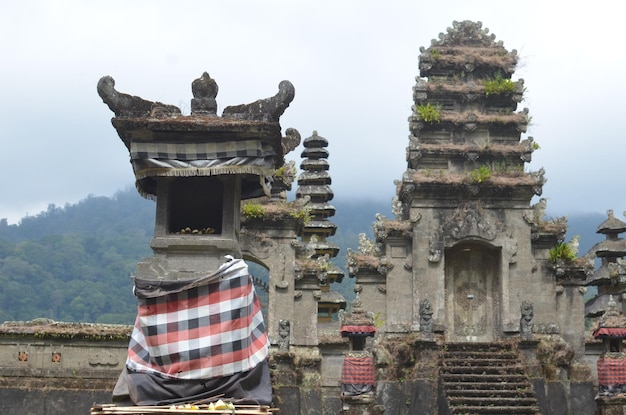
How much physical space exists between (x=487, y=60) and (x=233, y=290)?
17522 mm

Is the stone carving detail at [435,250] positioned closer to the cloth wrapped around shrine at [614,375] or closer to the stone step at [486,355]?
the stone step at [486,355]

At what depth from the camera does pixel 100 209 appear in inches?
5541

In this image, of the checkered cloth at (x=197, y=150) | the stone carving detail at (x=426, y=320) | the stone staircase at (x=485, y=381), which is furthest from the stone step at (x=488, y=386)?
the checkered cloth at (x=197, y=150)

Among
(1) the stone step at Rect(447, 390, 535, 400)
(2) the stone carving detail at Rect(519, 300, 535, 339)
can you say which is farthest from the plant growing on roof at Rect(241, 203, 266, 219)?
(2) the stone carving detail at Rect(519, 300, 535, 339)

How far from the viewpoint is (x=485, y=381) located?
802 inches

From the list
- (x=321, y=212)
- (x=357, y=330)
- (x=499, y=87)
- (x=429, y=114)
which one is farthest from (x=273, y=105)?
(x=321, y=212)

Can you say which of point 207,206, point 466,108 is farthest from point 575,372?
point 207,206

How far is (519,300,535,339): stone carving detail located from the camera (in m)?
21.4

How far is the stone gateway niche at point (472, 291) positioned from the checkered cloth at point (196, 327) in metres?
14.5

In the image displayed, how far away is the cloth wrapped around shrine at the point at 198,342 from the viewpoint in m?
8.76

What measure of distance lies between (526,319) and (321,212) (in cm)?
1027

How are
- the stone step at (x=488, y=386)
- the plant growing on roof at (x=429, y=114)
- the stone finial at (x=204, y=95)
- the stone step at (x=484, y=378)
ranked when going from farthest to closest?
the plant growing on roof at (x=429, y=114)
the stone step at (x=484, y=378)
the stone step at (x=488, y=386)
the stone finial at (x=204, y=95)

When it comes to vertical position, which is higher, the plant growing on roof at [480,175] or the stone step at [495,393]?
the plant growing on roof at [480,175]

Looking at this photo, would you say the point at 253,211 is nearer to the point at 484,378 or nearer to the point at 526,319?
the point at 484,378
